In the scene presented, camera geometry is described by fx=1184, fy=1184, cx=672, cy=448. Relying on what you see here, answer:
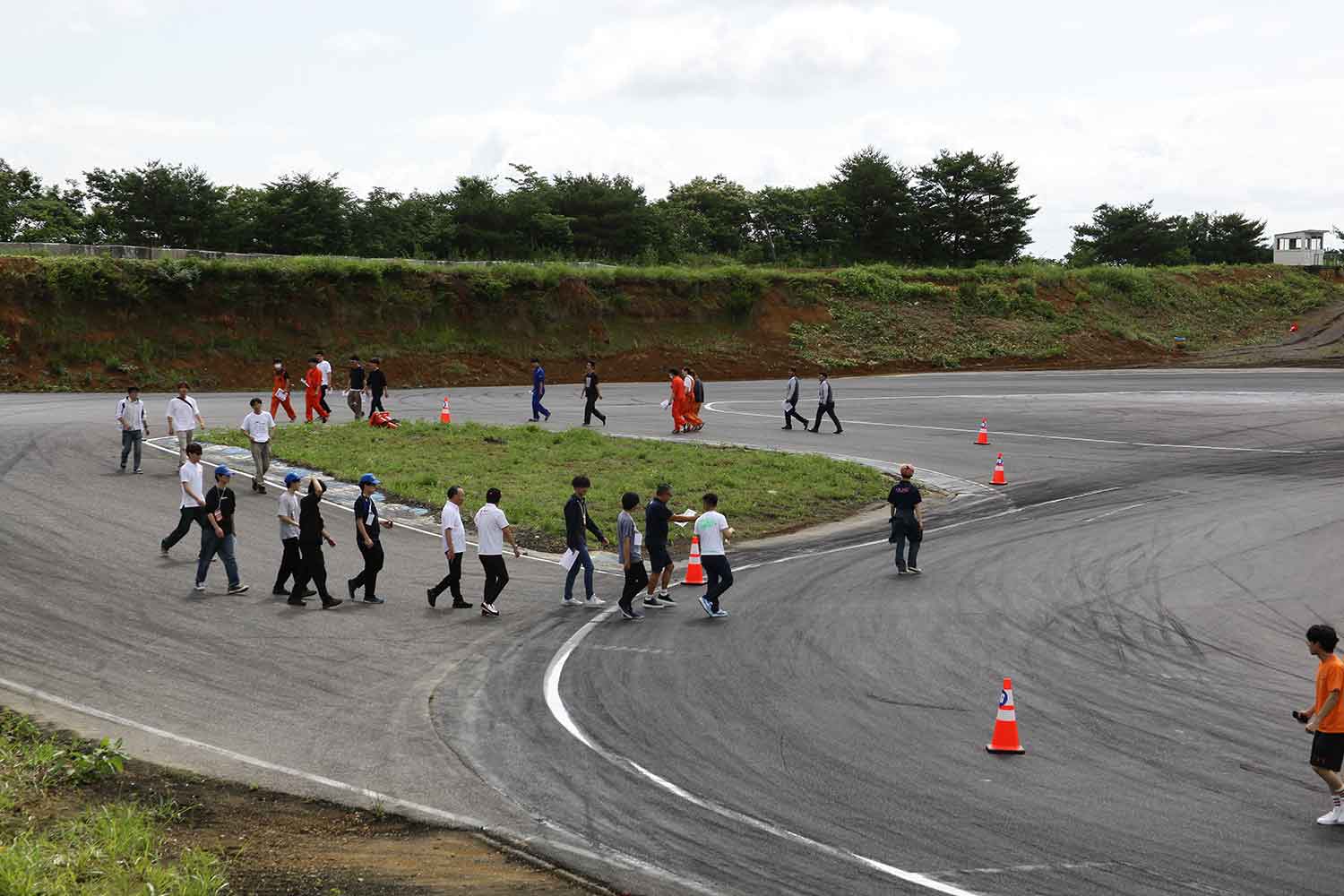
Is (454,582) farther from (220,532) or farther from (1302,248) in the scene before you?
(1302,248)

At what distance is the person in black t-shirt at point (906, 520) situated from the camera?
19062 mm

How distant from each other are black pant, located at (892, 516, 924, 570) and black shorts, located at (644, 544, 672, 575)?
400cm

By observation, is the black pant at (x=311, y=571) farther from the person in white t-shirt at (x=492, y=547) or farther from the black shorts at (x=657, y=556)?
the black shorts at (x=657, y=556)

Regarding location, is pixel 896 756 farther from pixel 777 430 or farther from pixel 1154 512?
pixel 777 430

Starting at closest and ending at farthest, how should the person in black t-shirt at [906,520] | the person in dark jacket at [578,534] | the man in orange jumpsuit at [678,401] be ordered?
the person in dark jacket at [578,534], the person in black t-shirt at [906,520], the man in orange jumpsuit at [678,401]

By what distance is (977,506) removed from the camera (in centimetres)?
2552

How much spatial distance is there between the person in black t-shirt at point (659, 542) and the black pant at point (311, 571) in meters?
4.69

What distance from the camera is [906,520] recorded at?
1922 centimetres

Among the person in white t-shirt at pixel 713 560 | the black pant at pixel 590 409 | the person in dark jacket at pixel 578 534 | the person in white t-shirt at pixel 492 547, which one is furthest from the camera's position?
the black pant at pixel 590 409

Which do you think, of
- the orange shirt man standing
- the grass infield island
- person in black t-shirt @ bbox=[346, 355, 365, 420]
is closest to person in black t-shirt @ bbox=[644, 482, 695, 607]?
the grass infield island

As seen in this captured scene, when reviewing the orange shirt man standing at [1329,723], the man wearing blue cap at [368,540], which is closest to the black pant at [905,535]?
the man wearing blue cap at [368,540]

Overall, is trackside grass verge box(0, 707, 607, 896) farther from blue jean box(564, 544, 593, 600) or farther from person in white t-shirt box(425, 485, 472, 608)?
blue jean box(564, 544, 593, 600)

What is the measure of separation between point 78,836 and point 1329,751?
9.94m

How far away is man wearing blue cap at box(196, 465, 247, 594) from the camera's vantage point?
17219 millimetres
